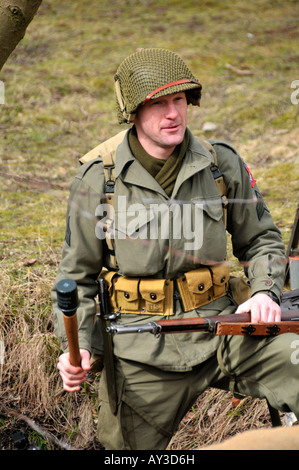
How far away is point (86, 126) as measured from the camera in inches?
342

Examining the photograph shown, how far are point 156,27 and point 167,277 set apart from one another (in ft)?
28.6

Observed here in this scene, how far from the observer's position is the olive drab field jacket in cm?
339

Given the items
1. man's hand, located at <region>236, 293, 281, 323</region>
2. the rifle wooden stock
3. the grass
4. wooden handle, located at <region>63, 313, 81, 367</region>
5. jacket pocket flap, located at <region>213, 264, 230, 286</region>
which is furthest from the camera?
the grass

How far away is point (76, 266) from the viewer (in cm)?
347

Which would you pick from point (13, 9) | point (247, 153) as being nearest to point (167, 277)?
point (13, 9)

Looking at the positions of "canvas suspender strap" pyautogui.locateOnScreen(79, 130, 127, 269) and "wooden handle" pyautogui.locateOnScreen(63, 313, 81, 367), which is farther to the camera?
"canvas suspender strap" pyautogui.locateOnScreen(79, 130, 127, 269)

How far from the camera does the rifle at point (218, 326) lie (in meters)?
3.09

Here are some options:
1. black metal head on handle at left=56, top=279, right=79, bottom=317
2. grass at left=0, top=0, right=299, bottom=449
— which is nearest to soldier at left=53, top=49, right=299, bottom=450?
grass at left=0, top=0, right=299, bottom=449

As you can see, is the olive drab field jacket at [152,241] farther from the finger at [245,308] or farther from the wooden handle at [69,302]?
the wooden handle at [69,302]

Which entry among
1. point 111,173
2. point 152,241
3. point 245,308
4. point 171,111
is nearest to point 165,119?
point 171,111

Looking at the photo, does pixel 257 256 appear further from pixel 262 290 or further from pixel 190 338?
pixel 190 338

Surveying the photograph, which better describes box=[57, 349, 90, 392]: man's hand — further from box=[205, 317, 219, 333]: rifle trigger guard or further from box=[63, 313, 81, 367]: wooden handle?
box=[205, 317, 219, 333]: rifle trigger guard

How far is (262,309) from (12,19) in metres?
2.15
